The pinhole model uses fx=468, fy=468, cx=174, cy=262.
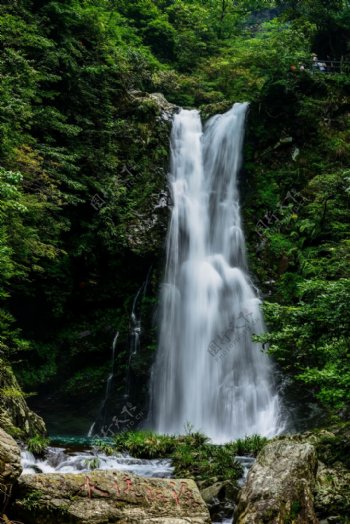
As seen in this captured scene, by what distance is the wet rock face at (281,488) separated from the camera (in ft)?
16.2

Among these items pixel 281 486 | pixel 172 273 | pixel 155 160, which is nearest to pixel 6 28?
pixel 155 160

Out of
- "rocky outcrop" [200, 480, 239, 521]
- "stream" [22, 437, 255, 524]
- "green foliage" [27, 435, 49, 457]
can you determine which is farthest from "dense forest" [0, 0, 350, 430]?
"rocky outcrop" [200, 480, 239, 521]

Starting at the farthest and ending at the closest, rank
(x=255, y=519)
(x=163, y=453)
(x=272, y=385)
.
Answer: (x=272, y=385) < (x=163, y=453) < (x=255, y=519)

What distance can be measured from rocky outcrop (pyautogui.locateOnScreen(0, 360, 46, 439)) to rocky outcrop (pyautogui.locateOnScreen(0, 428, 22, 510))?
124 inches

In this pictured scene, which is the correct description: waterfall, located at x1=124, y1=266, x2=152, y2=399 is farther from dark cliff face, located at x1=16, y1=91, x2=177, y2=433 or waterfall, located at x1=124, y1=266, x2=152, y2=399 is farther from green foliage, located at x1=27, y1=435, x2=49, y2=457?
green foliage, located at x1=27, y1=435, x2=49, y2=457

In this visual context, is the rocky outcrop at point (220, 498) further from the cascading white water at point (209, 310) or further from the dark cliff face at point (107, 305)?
the dark cliff face at point (107, 305)

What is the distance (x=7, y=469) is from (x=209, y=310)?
33.3 ft

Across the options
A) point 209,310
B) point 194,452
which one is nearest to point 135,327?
point 209,310

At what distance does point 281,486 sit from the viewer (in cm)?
512

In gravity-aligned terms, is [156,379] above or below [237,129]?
below

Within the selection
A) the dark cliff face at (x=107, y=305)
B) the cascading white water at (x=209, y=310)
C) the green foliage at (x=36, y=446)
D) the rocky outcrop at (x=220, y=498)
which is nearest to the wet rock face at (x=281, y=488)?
the rocky outcrop at (x=220, y=498)

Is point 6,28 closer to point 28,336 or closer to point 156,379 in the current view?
point 28,336

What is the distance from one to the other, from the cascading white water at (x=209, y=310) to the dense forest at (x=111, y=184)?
548 millimetres

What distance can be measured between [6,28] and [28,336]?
9062mm
